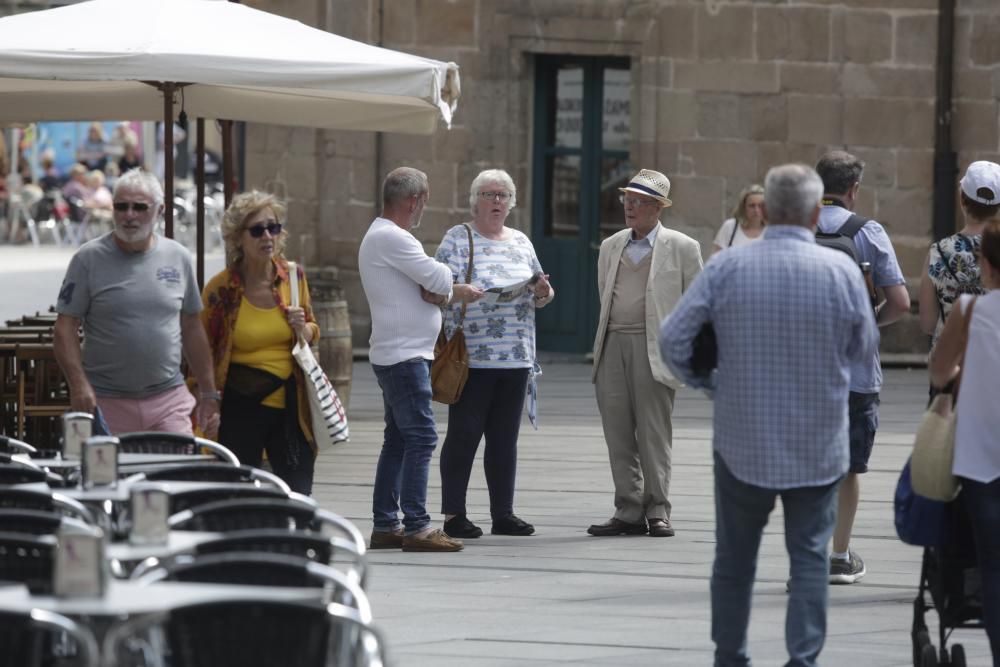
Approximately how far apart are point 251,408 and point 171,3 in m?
2.97

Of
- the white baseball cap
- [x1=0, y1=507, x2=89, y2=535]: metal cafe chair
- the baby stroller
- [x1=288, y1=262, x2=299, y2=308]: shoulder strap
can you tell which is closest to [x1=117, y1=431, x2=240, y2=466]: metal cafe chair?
[x1=288, y1=262, x2=299, y2=308]: shoulder strap

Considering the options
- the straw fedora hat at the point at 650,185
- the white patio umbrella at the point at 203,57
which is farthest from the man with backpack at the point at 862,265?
the white patio umbrella at the point at 203,57

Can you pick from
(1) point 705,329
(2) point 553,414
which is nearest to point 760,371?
(1) point 705,329

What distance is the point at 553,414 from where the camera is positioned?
1512cm

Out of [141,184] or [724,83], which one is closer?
[141,184]

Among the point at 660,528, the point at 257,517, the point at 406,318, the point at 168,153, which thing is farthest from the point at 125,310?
the point at 168,153

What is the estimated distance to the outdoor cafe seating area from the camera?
4.36 m

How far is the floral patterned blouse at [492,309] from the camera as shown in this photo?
9.52 meters

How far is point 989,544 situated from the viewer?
6094 millimetres

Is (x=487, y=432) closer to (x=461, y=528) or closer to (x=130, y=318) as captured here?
(x=461, y=528)

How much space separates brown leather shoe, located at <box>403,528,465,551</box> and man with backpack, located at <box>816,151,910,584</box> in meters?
→ 1.81

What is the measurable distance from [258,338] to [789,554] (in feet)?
10.1

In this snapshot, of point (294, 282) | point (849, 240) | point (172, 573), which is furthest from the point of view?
point (294, 282)

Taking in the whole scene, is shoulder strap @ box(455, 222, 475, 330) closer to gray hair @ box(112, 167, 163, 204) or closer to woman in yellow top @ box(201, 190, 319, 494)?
woman in yellow top @ box(201, 190, 319, 494)
